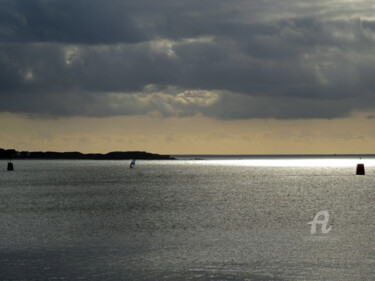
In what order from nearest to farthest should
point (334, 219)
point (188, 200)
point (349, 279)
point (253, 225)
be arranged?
point (349, 279) < point (253, 225) < point (334, 219) < point (188, 200)

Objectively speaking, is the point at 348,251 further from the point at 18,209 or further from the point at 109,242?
the point at 18,209

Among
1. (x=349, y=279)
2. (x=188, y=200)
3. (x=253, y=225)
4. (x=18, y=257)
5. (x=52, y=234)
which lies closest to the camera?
(x=349, y=279)

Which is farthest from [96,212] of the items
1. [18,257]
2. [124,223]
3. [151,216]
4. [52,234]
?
[18,257]

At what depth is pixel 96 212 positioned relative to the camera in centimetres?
4219

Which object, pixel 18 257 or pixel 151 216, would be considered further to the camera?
pixel 151 216

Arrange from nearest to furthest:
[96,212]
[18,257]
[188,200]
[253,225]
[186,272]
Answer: [186,272], [18,257], [253,225], [96,212], [188,200]

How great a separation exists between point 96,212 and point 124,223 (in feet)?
27.2

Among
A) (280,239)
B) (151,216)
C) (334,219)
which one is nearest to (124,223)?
(151,216)

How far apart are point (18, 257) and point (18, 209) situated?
2343 centimetres

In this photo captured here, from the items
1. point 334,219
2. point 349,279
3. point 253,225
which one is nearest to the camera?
point 349,279

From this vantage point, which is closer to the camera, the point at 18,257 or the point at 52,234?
the point at 18,257

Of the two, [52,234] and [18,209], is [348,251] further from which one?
[18,209]

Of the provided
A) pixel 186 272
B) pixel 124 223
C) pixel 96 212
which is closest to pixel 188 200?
pixel 96 212

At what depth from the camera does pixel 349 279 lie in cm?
1800
